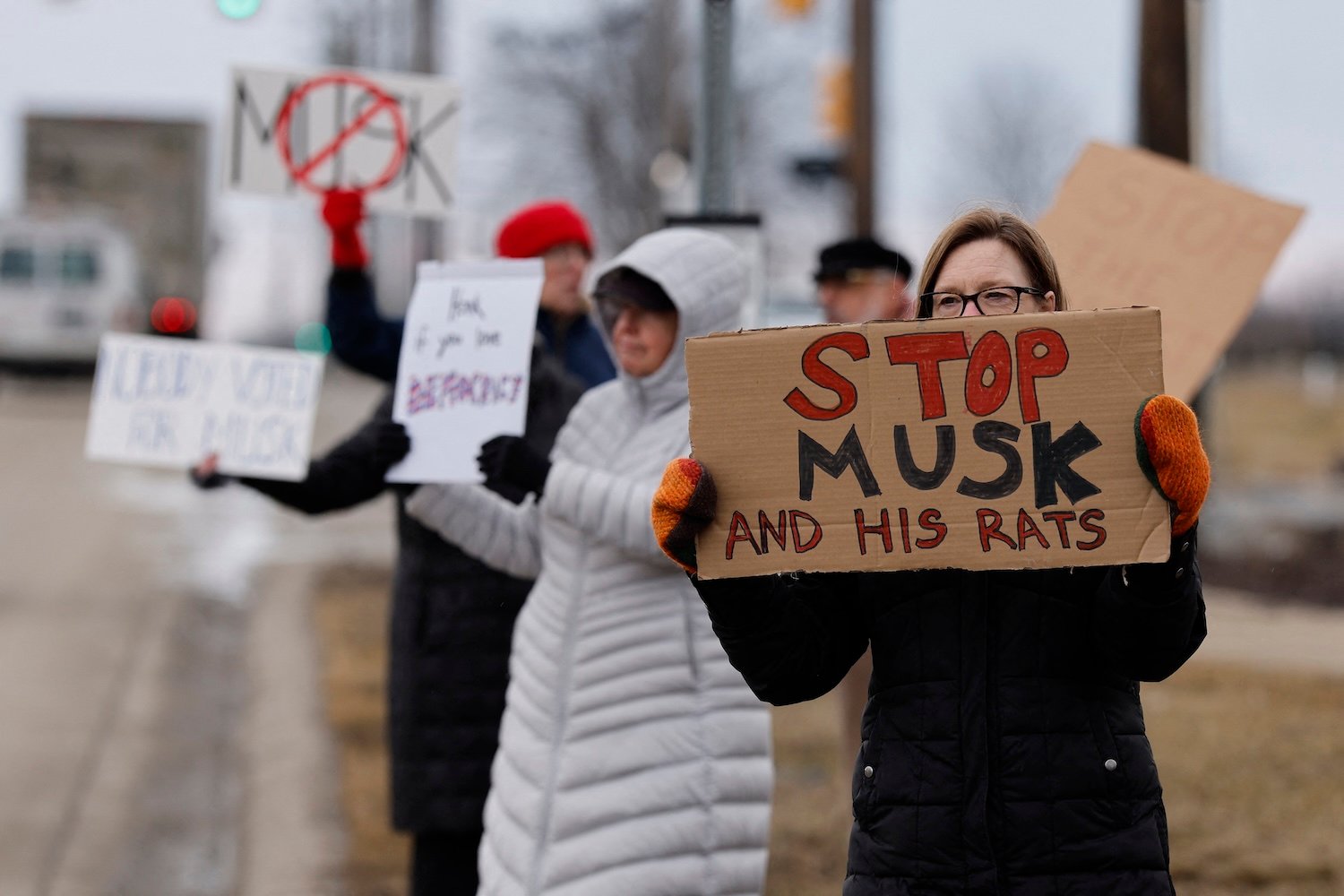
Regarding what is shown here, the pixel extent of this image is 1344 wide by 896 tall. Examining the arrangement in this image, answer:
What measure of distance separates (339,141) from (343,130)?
0.04 metres

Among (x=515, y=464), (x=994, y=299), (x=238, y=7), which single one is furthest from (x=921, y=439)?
(x=238, y=7)

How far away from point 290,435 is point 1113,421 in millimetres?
2479

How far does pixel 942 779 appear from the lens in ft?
8.11

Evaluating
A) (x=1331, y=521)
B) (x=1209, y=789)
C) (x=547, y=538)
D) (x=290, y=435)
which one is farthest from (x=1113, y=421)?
(x=1331, y=521)

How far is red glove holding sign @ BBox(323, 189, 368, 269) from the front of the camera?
4.47 metres

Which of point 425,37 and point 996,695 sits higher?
point 425,37

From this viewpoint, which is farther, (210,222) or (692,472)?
(210,222)

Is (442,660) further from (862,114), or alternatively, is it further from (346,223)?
(862,114)

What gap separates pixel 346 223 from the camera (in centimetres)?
447

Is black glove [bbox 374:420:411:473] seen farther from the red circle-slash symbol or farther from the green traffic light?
the green traffic light

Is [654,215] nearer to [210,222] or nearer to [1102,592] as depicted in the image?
[210,222]

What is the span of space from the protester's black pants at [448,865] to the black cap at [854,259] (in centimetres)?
217

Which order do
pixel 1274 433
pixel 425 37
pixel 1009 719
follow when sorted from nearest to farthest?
1. pixel 1009 719
2. pixel 425 37
3. pixel 1274 433

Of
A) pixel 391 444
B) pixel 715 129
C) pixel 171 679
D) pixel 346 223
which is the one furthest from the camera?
A: pixel 171 679
